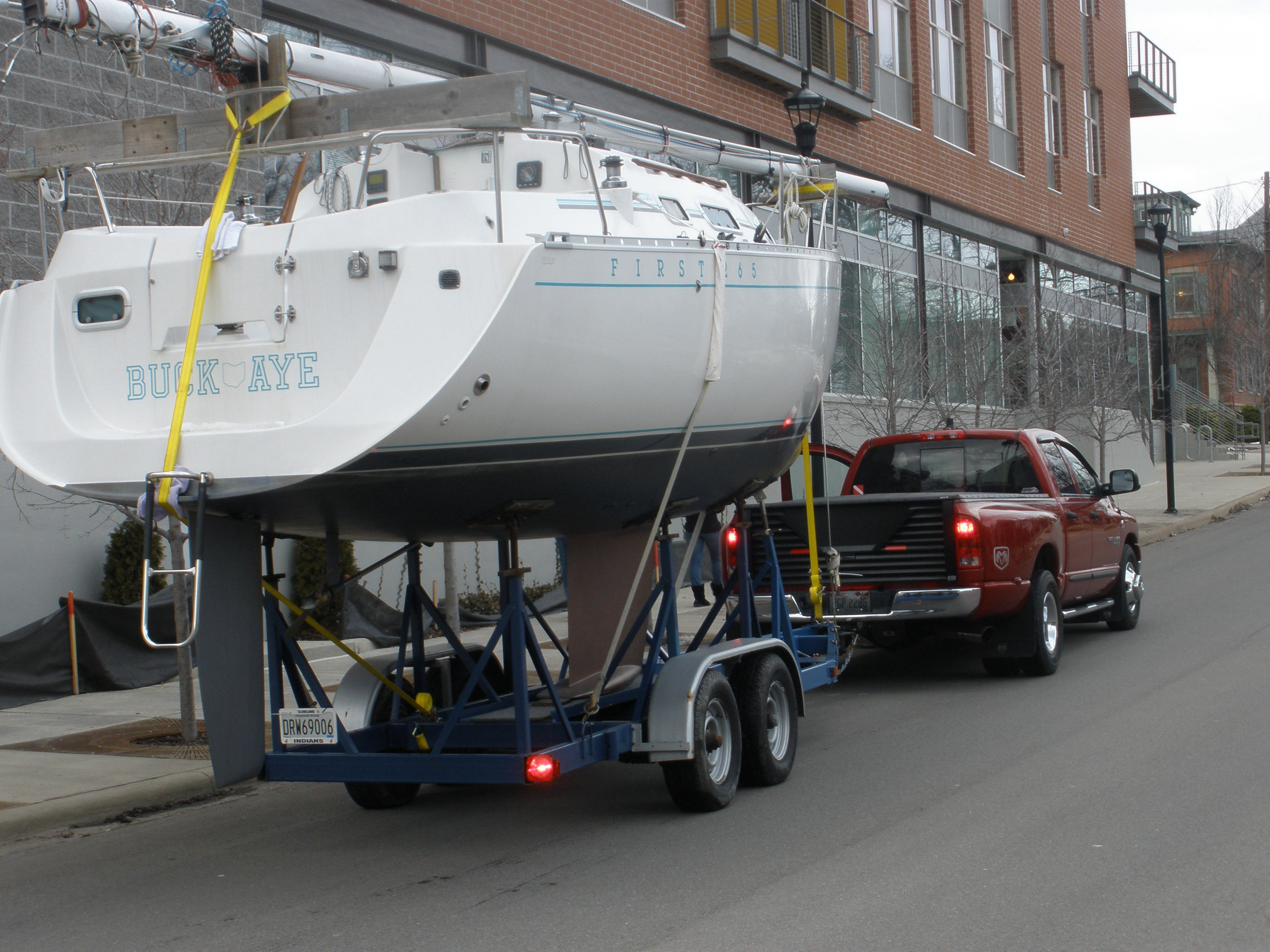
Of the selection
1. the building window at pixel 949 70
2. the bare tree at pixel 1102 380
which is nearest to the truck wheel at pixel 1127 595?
the bare tree at pixel 1102 380

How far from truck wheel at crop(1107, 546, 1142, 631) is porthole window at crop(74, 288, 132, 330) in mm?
9953

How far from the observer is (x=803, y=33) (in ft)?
71.2

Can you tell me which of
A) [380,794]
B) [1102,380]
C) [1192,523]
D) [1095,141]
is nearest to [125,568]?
[380,794]

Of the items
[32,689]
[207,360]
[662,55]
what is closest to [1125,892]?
[207,360]

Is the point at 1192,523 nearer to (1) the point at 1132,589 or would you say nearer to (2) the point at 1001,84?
(2) the point at 1001,84

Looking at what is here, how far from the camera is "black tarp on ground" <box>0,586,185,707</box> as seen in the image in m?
11.3

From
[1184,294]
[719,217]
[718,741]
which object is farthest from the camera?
[1184,294]

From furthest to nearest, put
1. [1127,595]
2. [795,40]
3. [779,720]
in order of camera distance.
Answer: [795,40] → [1127,595] → [779,720]

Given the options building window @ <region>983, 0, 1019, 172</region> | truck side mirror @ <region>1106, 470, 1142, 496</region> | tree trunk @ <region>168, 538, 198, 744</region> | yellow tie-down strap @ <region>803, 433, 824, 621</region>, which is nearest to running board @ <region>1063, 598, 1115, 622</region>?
truck side mirror @ <region>1106, 470, 1142, 496</region>

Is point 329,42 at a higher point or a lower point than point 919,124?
lower

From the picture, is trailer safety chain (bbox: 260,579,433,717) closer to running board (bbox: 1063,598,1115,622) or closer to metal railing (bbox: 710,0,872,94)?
running board (bbox: 1063,598,1115,622)

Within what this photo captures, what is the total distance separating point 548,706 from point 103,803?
8.49 feet

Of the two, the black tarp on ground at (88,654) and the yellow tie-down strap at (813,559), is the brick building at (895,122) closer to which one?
the yellow tie-down strap at (813,559)

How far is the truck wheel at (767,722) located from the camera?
7.49 meters
